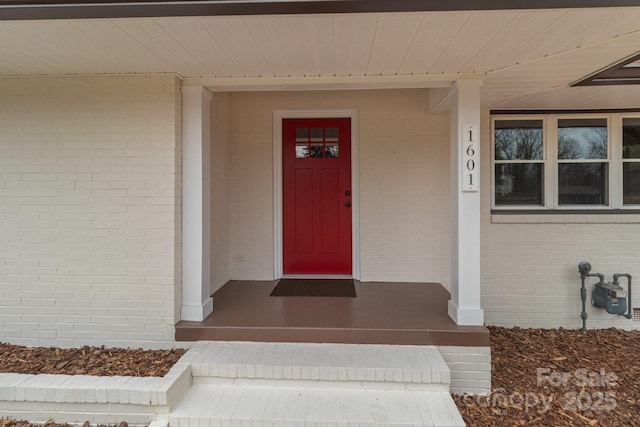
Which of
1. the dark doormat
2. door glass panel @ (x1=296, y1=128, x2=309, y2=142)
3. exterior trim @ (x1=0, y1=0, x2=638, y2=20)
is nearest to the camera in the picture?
exterior trim @ (x1=0, y1=0, x2=638, y2=20)

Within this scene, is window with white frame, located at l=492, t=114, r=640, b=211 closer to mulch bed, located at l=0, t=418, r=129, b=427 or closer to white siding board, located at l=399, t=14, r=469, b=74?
white siding board, located at l=399, t=14, r=469, b=74

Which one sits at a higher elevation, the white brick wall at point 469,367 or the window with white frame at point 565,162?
the window with white frame at point 565,162

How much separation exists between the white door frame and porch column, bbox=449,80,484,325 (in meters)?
1.50

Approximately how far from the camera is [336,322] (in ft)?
9.37

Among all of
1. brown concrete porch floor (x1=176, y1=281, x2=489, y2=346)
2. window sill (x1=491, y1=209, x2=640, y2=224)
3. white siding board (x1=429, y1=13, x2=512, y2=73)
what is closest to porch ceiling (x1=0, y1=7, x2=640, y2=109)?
white siding board (x1=429, y1=13, x2=512, y2=73)

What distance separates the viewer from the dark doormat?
3686 mm

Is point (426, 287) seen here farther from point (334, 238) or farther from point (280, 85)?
point (280, 85)

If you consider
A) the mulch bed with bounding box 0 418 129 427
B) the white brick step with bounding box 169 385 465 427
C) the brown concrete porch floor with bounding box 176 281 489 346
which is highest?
the brown concrete porch floor with bounding box 176 281 489 346

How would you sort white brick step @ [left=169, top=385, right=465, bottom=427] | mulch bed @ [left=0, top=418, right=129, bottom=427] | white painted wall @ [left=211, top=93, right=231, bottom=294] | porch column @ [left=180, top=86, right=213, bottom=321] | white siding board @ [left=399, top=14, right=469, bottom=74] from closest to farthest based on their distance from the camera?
1. white siding board @ [left=399, top=14, right=469, bottom=74]
2. white brick step @ [left=169, top=385, right=465, bottom=427]
3. mulch bed @ [left=0, top=418, right=129, bottom=427]
4. porch column @ [left=180, top=86, right=213, bottom=321]
5. white painted wall @ [left=211, top=93, right=231, bottom=294]

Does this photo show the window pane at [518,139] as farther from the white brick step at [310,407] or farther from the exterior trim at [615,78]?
the white brick step at [310,407]

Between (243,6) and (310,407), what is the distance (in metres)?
2.35

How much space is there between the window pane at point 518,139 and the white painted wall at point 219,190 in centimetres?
320

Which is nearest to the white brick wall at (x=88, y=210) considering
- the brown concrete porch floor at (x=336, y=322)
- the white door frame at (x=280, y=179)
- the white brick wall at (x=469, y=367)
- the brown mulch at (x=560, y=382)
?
the brown concrete porch floor at (x=336, y=322)

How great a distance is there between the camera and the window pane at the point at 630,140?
13.4 feet
